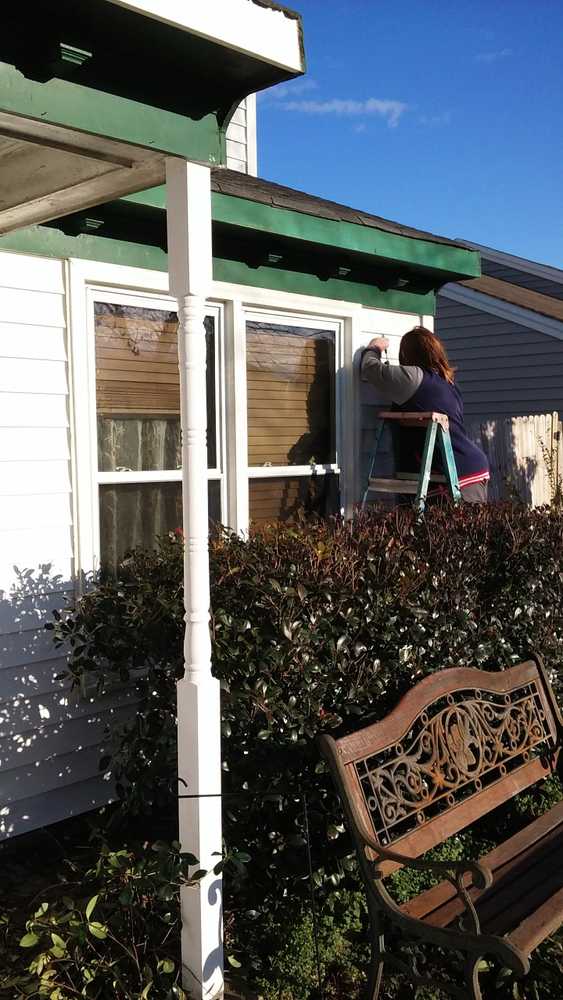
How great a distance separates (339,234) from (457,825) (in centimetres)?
327

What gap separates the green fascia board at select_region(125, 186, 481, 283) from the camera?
4473 millimetres

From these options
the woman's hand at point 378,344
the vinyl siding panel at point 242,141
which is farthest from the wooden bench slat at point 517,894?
the vinyl siding panel at point 242,141

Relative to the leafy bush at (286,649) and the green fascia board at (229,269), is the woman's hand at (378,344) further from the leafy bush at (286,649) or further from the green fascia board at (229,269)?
the leafy bush at (286,649)

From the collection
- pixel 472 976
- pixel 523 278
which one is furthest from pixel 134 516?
pixel 523 278

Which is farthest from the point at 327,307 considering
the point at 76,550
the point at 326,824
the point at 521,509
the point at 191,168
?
the point at 326,824

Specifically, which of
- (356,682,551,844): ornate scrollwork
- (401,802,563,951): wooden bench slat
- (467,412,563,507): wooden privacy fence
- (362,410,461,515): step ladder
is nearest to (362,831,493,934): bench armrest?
(401,802,563,951): wooden bench slat

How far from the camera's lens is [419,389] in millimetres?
5758

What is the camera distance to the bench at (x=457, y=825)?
2.65m

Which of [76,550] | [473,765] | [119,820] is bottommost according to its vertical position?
[119,820]

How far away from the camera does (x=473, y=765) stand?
3.60m

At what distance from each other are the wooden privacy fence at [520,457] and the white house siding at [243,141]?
2.99m

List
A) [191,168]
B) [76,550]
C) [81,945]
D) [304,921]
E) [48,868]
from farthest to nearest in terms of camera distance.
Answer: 1. [76,550]
2. [48,868]
3. [304,921]
4. [81,945]
5. [191,168]

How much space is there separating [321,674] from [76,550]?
1465 millimetres

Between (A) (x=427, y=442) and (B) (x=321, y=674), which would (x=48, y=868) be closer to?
(B) (x=321, y=674)
